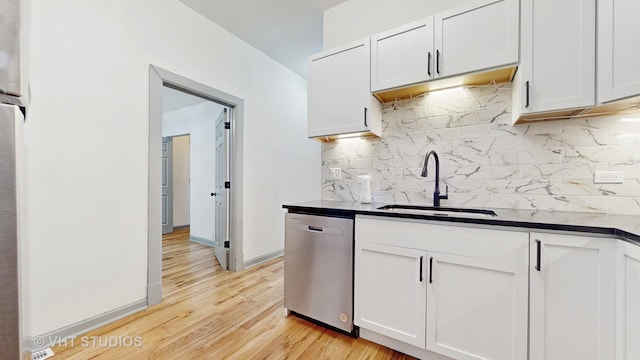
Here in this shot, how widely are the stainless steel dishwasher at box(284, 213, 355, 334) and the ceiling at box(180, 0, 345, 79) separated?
210 centimetres

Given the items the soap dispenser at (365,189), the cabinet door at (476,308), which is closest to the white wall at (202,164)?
the soap dispenser at (365,189)

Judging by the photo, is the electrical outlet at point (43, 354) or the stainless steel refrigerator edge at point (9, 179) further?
the electrical outlet at point (43, 354)

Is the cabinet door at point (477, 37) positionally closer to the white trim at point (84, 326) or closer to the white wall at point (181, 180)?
the white trim at point (84, 326)

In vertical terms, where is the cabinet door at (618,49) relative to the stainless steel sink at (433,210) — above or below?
above

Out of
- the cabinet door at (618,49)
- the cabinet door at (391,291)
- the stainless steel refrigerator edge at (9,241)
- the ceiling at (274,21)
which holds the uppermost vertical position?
the ceiling at (274,21)

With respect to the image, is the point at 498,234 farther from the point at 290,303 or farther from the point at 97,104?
the point at 97,104

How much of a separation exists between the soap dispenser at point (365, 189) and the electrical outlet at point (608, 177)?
4.51 ft

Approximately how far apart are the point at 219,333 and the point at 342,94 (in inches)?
78.9

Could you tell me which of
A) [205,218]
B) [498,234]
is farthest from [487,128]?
[205,218]

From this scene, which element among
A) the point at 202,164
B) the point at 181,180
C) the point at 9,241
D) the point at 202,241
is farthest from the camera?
the point at 181,180

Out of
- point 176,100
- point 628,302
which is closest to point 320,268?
point 628,302

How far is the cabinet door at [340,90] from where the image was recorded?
2045 millimetres

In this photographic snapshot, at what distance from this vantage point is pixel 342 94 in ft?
7.00

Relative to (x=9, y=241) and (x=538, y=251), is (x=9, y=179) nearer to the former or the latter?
(x=9, y=241)
